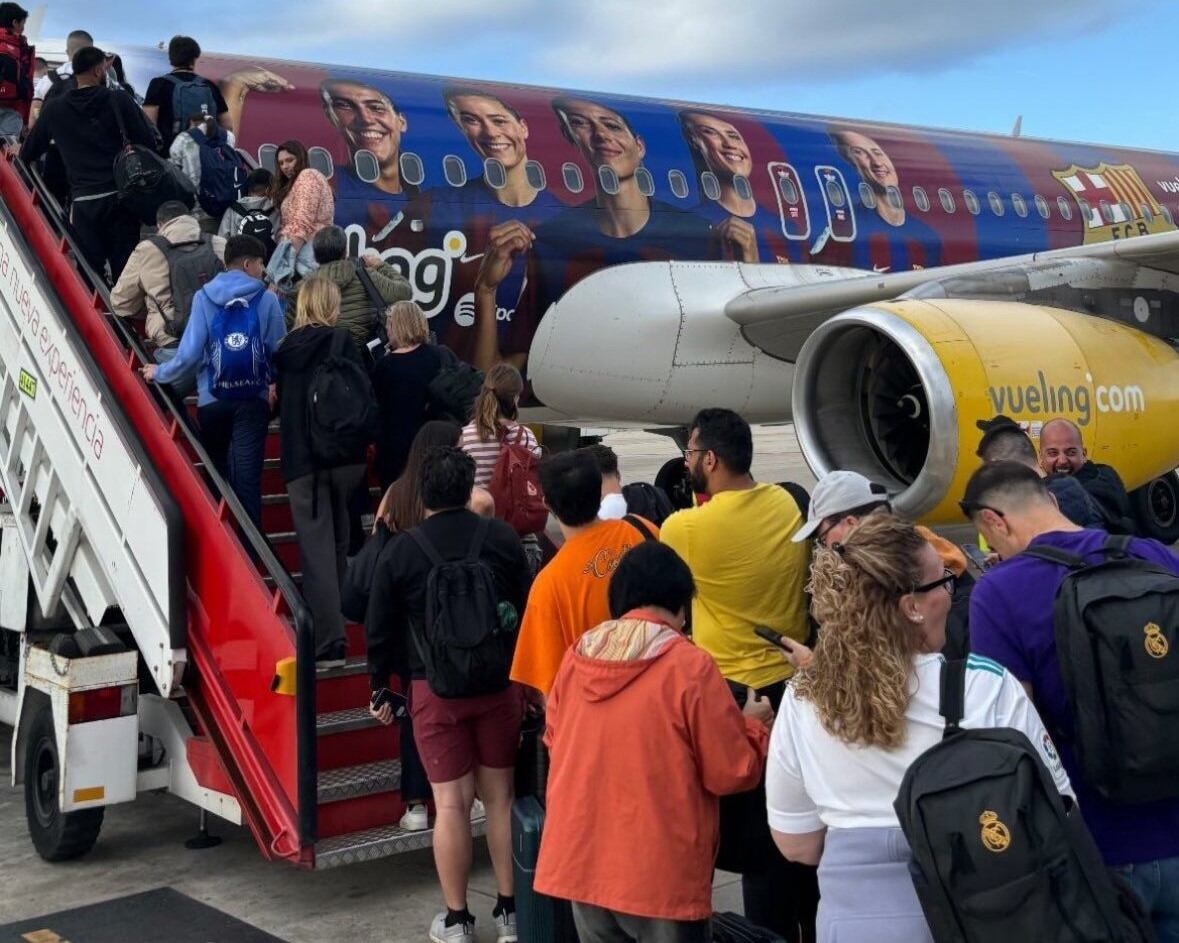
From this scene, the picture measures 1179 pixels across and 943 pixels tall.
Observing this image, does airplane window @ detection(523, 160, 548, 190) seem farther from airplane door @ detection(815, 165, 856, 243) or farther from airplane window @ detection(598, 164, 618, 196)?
airplane door @ detection(815, 165, 856, 243)

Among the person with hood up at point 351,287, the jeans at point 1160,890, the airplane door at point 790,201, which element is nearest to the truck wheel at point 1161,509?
the airplane door at point 790,201

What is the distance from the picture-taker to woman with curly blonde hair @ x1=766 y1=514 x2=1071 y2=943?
2502mm

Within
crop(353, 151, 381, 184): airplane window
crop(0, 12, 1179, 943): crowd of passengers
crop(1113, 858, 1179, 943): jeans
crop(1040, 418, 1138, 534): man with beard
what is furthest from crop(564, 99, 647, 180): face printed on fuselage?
crop(1113, 858, 1179, 943): jeans

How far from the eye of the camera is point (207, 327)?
5469mm

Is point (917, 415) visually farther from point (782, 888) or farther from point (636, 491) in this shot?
point (782, 888)

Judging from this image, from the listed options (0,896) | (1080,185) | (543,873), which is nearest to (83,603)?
(0,896)

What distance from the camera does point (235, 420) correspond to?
18.4 ft

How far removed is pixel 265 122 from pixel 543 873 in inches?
266

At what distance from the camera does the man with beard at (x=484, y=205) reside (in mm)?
9305

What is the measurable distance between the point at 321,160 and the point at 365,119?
60 centimetres

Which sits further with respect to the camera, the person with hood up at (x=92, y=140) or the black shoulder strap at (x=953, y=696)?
the person with hood up at (x=92, y=140)

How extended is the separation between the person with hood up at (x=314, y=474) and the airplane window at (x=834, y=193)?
703cm

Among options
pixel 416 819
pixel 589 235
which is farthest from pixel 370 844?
pixel 589 235

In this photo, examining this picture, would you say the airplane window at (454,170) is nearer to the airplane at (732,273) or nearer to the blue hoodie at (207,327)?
the airplane at (732,273)
